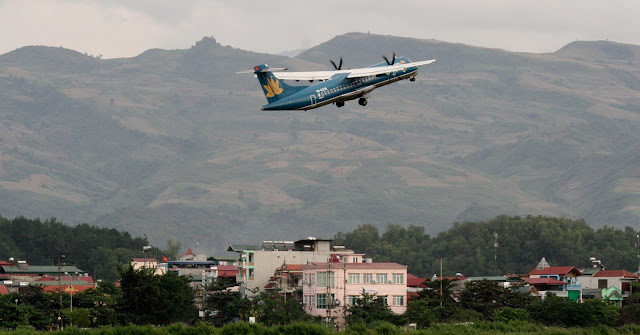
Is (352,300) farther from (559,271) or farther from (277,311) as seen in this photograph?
(559,271)

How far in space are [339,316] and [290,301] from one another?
5951 millimetres

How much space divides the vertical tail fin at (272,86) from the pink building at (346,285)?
48666mm

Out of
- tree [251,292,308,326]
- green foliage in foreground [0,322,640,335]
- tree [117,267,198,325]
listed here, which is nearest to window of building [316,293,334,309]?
tree [251,292,308,326]

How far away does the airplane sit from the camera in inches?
3885

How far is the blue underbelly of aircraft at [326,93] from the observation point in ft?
323

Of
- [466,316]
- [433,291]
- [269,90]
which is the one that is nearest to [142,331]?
[269,90]

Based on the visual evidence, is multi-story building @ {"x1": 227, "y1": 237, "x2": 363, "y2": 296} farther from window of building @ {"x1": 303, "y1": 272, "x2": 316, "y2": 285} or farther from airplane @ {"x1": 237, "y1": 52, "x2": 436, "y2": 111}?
airplane @ {"x1": 237, "y1": 52, "x2": 436, "y2": 111}

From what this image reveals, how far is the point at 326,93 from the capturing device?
326 ft

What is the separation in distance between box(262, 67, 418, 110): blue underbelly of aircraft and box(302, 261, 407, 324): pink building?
47078 millimetres

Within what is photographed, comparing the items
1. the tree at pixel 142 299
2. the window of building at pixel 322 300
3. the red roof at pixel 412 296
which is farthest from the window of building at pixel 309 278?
the tree at pixel 142 299

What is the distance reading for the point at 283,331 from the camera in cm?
9769

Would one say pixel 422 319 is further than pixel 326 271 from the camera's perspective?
No

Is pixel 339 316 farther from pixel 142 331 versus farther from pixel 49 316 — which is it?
pixel 142 331

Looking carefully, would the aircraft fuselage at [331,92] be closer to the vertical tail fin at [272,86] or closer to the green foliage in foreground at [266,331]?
the vertical tail fin at [272,86]
